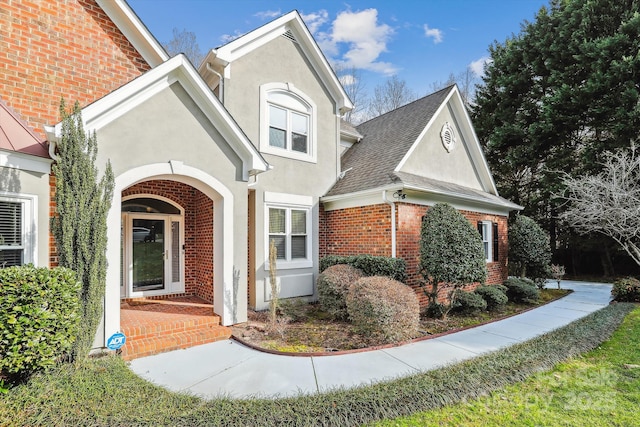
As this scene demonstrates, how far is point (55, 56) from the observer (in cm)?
687

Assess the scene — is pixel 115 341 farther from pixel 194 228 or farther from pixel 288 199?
pixel 288 199

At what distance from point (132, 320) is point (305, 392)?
162 inches

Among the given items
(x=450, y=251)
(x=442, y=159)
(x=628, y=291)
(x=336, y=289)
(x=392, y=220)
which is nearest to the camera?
(x=336, y=289)

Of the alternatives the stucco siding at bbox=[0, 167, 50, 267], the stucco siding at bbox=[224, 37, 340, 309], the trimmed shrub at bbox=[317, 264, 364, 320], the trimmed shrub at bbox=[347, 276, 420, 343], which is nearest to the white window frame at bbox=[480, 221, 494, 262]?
the stucco siding at bbox=[224, 37, 340, 309]

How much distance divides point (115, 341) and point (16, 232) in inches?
93.3

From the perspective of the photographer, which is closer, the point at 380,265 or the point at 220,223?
the point at 220,223

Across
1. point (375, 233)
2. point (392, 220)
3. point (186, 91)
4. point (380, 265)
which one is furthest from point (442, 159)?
point (186, 91)

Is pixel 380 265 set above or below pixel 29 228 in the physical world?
below

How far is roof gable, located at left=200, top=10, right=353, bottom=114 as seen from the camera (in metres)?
8.66

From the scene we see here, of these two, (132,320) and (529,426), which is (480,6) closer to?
(529,426)

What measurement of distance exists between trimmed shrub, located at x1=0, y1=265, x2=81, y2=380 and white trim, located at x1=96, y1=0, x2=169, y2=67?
19.1ft

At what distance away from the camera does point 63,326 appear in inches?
179

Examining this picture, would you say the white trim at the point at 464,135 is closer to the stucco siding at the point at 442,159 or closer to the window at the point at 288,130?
the stucco siding at the point at 442,159

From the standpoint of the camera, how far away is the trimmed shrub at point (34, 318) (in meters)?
4.08
